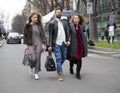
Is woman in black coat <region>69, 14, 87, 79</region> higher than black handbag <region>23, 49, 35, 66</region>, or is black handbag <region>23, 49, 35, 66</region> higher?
woman in black coat <region>69, 14, 87, 79</region>

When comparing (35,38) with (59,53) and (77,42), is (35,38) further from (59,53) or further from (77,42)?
(77,42)

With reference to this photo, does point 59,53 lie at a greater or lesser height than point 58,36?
lesser

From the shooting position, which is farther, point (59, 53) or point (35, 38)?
point (35, 38)

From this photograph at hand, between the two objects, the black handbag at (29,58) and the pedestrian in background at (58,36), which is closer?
the pedestrian in background at (58,36)

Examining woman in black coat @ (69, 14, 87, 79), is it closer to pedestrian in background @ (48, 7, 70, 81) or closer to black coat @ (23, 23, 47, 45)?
pedestrian in background @ (48, 7, 70, 81)

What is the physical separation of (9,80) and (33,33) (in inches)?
54.9

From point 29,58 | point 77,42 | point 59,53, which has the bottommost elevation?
point 29,58

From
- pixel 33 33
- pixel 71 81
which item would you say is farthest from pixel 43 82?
pixel 33 33

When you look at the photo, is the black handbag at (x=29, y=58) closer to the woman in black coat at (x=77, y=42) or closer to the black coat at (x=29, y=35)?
the black coat at (x=29, y=35)

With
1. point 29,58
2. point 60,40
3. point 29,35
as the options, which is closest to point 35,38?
point 29,35

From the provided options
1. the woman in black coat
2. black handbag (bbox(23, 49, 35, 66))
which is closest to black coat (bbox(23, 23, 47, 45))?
black handbag (bbox(23, 49, 35, 66))

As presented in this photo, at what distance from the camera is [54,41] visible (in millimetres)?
10648

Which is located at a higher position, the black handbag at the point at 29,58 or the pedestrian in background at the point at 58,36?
the pedestrian in background at the point at 58,36

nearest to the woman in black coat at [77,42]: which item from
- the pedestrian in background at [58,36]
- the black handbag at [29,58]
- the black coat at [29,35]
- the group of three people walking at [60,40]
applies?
the group of three people walking at [60,40]
